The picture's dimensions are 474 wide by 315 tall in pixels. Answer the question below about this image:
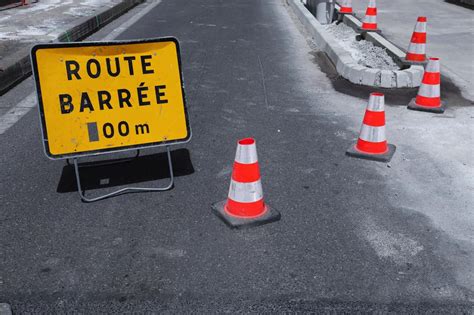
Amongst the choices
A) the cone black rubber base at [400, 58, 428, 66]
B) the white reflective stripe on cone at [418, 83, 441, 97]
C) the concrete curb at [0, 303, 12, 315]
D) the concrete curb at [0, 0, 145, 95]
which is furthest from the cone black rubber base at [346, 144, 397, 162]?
the concrete curb at [0, 0, 145, 95]

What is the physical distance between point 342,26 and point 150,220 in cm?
952

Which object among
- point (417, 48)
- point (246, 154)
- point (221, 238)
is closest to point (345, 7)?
point (417, 48)

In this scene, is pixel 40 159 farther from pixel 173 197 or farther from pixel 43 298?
pixel 43 298

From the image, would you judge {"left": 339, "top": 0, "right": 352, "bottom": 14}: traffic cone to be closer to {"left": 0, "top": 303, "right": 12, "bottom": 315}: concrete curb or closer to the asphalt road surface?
the asphalt road surface

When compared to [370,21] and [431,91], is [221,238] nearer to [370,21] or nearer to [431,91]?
[431,91]

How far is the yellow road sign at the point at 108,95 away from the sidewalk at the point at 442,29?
4593 millimetres

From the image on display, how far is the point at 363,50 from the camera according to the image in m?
9.21

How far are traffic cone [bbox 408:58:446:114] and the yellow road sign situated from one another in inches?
138

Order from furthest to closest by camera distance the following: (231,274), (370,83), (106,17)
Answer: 1. (106,17)
2. (370,83)
3. (231,274)

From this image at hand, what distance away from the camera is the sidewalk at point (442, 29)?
326 inches

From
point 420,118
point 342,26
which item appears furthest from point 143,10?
point 420,118

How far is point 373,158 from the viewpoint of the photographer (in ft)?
15.6

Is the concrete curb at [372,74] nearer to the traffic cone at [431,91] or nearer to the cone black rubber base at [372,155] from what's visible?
the traffic cone at [431,91]

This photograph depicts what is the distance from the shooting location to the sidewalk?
828 cm
